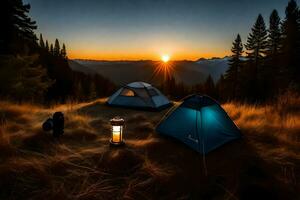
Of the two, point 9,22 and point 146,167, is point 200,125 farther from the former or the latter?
point 9,22

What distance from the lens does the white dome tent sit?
9.85m

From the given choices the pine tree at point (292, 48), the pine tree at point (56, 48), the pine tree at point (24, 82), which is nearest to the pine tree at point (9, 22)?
the pine tree at point (24, 82)

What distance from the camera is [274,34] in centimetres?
2917

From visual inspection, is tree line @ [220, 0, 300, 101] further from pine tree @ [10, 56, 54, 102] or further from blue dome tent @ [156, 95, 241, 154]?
A: pine tree @ [10, 56, 54, 102]

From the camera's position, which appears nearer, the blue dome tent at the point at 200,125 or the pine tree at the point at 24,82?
the blue dome tent at the point at 200,125

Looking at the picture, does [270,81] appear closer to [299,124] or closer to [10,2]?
[299,124]

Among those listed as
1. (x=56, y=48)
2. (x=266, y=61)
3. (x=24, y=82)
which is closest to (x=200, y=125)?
(x=24, y=82)

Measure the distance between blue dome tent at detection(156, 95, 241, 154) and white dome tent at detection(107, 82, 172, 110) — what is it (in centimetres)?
453

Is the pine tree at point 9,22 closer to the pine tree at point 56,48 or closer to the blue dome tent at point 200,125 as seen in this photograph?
the blue dome tent at point 200,125

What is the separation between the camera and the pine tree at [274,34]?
94.4ft

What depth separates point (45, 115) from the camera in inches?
295

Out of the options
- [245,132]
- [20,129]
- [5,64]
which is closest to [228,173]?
[245,132]

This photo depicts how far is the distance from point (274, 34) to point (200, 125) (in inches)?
1287

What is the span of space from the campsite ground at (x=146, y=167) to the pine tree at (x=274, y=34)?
29949 millimetres
